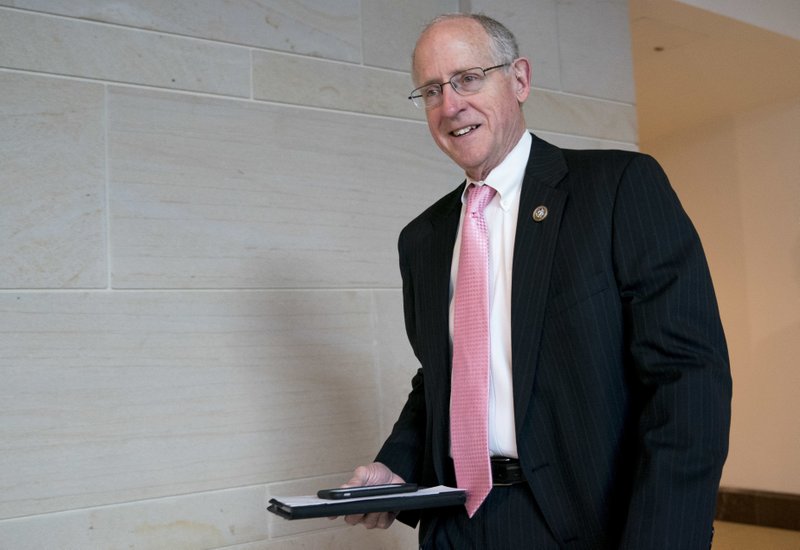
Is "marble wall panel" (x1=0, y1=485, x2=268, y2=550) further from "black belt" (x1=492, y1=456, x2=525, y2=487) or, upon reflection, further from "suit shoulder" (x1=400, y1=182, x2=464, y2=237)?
"black belt" (x1=492, y1=456, x2=525, y2=487)

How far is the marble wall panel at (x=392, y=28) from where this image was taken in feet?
11.3

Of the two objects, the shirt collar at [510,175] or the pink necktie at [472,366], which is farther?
the shirt collar at [510,175]

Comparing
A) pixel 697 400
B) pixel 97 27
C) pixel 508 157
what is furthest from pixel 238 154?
pixel 697 400

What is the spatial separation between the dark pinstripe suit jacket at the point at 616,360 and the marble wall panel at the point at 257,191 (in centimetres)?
146

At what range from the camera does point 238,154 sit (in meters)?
3.06

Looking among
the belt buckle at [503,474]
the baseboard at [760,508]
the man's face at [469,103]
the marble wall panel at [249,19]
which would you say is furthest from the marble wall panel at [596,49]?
the baseboard at [760,508]

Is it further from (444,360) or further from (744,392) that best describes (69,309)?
(744,392)

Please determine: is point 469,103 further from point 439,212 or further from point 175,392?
point 175,392

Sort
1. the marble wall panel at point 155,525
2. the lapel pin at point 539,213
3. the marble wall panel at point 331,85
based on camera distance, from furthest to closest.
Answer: the marble wall panel at point 331,85
the marble wall panel at point 155,525
the lapel pin at point 539,213

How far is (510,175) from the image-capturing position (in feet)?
6.06

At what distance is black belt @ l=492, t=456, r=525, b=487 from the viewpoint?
5.42ft

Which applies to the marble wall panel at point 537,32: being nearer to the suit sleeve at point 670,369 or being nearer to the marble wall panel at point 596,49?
the marble wall panel at point 596,49

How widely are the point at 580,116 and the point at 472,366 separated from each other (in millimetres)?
2529

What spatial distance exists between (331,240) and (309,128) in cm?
40
